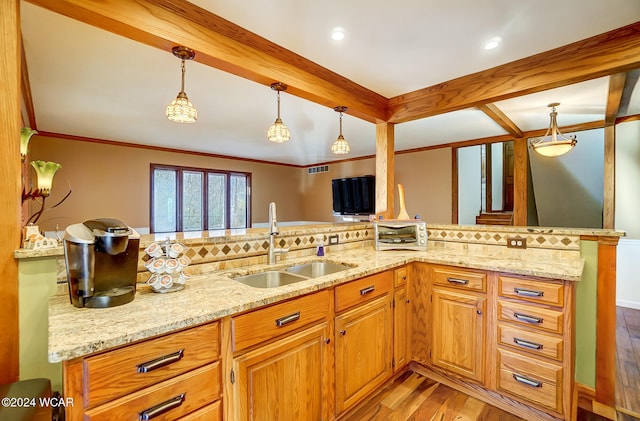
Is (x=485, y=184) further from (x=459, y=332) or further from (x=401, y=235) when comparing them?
(x=459, y=332)

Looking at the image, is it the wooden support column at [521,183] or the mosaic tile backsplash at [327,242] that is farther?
the wooden support column at [521,183]

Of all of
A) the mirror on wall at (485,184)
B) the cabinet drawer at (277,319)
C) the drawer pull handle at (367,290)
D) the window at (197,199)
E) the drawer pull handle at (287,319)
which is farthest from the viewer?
the mirror on wall at (485,184)

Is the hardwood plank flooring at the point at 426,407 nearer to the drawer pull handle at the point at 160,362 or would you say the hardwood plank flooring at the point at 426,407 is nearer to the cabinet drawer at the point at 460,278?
the cabinet drawer at the point at 460,278

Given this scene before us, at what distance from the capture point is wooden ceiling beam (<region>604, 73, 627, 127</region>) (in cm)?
240

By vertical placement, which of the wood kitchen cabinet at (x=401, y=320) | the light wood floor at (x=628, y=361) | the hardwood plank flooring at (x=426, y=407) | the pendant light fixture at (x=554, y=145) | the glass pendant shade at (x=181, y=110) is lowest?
the hardwood plank flooring at (x=426, y=407)

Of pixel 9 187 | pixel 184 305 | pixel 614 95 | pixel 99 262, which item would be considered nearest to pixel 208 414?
pixel 184 305

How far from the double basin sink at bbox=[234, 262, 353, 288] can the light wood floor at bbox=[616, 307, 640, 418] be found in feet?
6.63

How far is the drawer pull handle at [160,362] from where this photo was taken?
964mm

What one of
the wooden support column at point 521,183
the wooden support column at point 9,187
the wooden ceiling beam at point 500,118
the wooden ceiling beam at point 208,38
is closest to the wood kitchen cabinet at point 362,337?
the wooden support column at point 9,187

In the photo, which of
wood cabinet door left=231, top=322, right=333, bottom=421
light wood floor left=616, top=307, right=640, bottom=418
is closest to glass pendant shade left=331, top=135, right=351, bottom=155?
wood cabinet door left=231, top=322, right=333, bottom=421

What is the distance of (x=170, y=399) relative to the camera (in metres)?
1.02

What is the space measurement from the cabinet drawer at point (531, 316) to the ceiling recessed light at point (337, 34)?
195 centimetres

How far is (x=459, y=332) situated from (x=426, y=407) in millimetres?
524

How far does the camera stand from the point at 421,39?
1.91 metres
